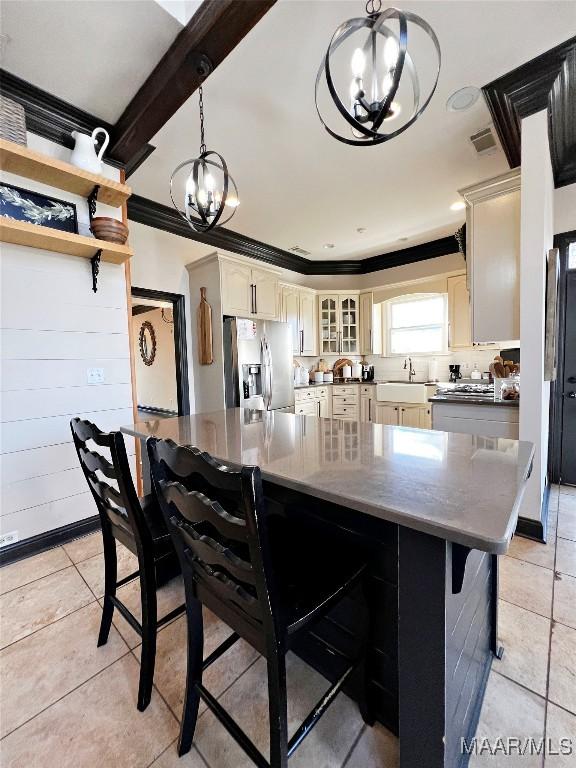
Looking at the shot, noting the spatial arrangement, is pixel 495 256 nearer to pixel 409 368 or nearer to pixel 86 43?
pixel 409 368

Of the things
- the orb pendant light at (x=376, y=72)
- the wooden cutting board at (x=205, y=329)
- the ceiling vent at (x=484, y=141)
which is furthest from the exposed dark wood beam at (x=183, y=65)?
the ceiling vent at (x=484, y=141)

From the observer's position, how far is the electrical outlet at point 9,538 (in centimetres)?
213

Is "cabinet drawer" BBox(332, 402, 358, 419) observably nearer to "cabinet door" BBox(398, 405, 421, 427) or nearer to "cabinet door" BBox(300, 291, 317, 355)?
"cabinet door" BBox(398, 405, 421, 427)

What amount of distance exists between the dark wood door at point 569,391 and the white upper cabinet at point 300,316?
3205 millimetres

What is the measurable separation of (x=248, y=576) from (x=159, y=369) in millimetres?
5730

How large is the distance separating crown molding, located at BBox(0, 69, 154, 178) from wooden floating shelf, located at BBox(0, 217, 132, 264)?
74 cm

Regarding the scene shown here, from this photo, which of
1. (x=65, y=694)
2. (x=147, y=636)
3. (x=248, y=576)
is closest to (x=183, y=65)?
(x=248, y=576)

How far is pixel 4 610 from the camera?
5.77 ft

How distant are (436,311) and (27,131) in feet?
16.4

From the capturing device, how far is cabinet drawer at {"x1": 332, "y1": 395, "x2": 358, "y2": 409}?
5.40 meters

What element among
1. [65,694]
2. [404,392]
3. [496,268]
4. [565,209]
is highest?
[565,209]

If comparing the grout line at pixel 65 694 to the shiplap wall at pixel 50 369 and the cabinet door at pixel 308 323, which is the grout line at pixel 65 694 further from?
the cabinet door at pixel 308 323

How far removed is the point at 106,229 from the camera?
7.66 feet

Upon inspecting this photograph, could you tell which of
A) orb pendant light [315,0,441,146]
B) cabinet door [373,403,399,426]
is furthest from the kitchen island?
cabinet door [373,403,399,426]
